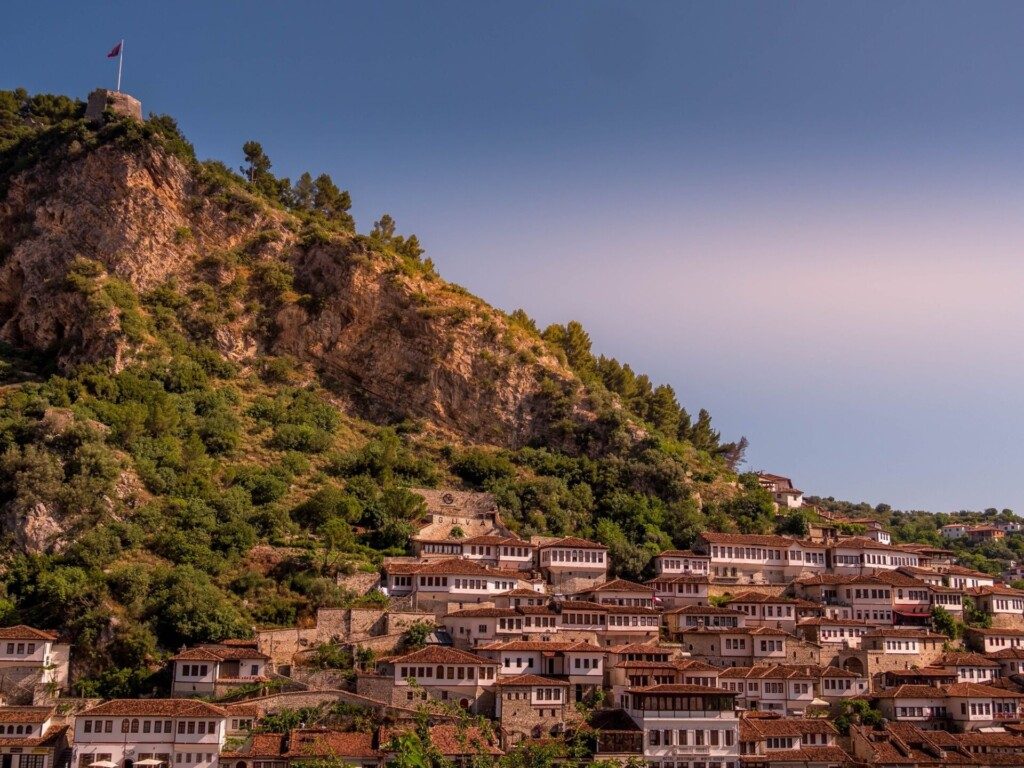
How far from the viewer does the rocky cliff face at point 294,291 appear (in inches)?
2908

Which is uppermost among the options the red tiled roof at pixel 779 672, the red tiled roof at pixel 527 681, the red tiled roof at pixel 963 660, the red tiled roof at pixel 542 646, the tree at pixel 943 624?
the tree at pixel 943 624

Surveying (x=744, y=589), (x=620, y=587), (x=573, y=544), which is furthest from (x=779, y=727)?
(x=573, y=544)

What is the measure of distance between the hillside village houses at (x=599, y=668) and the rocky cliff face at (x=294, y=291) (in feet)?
49.4

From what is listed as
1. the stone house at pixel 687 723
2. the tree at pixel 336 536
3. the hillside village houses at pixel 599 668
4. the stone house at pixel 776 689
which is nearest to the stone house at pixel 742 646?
the hillside village houses at pixel 599 668

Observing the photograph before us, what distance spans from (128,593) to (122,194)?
36.4 metres

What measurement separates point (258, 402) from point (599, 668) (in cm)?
3126

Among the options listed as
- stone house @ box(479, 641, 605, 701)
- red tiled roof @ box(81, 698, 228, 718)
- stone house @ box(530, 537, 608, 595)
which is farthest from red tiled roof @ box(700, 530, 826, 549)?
red tiled roof @ box(81, 698, 228, 718)

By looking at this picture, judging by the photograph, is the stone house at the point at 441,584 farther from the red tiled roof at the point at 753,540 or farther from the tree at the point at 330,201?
the tree at the point at 330,201

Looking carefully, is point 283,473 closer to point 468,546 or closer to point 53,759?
point 468,546

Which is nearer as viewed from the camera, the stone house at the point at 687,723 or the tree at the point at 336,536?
the stone house at the point at 687,723

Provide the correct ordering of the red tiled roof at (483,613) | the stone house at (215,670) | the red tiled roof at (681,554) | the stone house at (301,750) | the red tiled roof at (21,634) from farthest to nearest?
the red tiled roof at (681,554) → the red tiled roof at (483,613) → the stone house at (215,670) → the red tiled roof at (21,634) → the stone house at (301,750)

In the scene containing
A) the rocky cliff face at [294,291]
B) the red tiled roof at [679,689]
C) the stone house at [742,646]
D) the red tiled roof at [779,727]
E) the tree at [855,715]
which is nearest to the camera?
the red tiled roof at [679,689]

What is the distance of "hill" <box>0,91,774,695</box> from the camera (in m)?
51.4

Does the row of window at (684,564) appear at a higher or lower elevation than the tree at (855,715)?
higher
